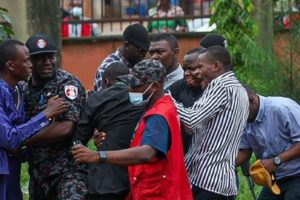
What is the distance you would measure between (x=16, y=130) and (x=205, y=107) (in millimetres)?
1454

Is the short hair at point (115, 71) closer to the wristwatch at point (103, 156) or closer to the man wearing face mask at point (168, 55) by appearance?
the man wearing face mask at point (168, 55)

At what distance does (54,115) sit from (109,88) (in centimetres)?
49

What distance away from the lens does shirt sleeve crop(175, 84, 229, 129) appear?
8109 mm

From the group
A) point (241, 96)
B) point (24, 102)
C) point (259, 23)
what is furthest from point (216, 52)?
point (259, 23)

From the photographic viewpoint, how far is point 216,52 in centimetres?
839

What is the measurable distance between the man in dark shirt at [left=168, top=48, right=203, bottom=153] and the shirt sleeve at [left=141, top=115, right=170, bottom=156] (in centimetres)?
76

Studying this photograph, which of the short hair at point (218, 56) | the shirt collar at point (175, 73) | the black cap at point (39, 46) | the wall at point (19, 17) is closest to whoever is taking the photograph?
the short hair at point (218, 56)

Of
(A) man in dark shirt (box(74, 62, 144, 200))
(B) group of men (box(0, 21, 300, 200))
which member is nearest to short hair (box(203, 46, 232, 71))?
(B) group of men (box(0, 21, 300, 200))

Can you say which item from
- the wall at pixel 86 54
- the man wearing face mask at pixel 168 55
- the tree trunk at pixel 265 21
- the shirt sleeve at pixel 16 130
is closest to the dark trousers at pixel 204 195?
the shirt sleeve at pixel 16 130

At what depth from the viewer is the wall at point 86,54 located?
62.2 feet

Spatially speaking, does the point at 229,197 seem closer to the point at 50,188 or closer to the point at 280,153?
the point at 280,153

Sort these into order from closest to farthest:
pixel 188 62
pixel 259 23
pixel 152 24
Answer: pixel 188 62, pixel 259 23, pixel 152 24

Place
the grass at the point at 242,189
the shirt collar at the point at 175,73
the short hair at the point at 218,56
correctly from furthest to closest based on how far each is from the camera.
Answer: the grass at the point at 242,189 < the shirt collar at the point at 175,73 < the short hair at the point at 218,56

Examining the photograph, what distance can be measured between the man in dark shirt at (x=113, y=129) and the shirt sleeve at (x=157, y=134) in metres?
0.59
